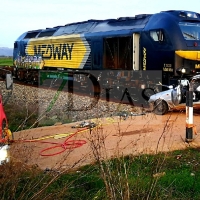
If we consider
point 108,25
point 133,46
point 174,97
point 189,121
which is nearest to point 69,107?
point 133,46

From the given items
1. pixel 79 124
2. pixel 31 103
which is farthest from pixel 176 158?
pixel 31 103

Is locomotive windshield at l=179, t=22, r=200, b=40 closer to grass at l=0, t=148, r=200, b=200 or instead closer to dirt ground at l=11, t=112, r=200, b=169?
dirt ground at l=11, t=112, r=200, b=169

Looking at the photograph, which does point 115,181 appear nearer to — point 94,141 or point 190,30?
point 94,141

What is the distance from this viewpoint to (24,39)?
81.9 ft

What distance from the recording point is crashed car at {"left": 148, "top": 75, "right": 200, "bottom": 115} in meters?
9.99

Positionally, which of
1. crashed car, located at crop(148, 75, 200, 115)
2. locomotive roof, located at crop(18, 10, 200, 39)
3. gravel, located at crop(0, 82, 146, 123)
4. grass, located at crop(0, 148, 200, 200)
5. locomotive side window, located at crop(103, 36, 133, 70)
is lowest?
gravel, located at crop(0, 82, 146, 123)

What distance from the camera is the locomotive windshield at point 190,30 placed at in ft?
43.5

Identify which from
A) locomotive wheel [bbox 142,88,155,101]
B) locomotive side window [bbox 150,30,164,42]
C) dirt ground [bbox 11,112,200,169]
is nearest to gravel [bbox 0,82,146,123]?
locomotive wheel [bbox 142,88,155,101]

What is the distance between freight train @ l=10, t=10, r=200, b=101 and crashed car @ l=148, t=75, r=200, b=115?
94.8 inches

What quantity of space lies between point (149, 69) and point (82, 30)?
5.52m

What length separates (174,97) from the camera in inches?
404

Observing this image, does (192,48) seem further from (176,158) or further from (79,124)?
(176,158)

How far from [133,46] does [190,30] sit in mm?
2257

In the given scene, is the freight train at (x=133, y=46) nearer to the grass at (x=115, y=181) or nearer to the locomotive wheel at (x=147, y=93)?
the locomotive wheel at (x=147, y=93)
